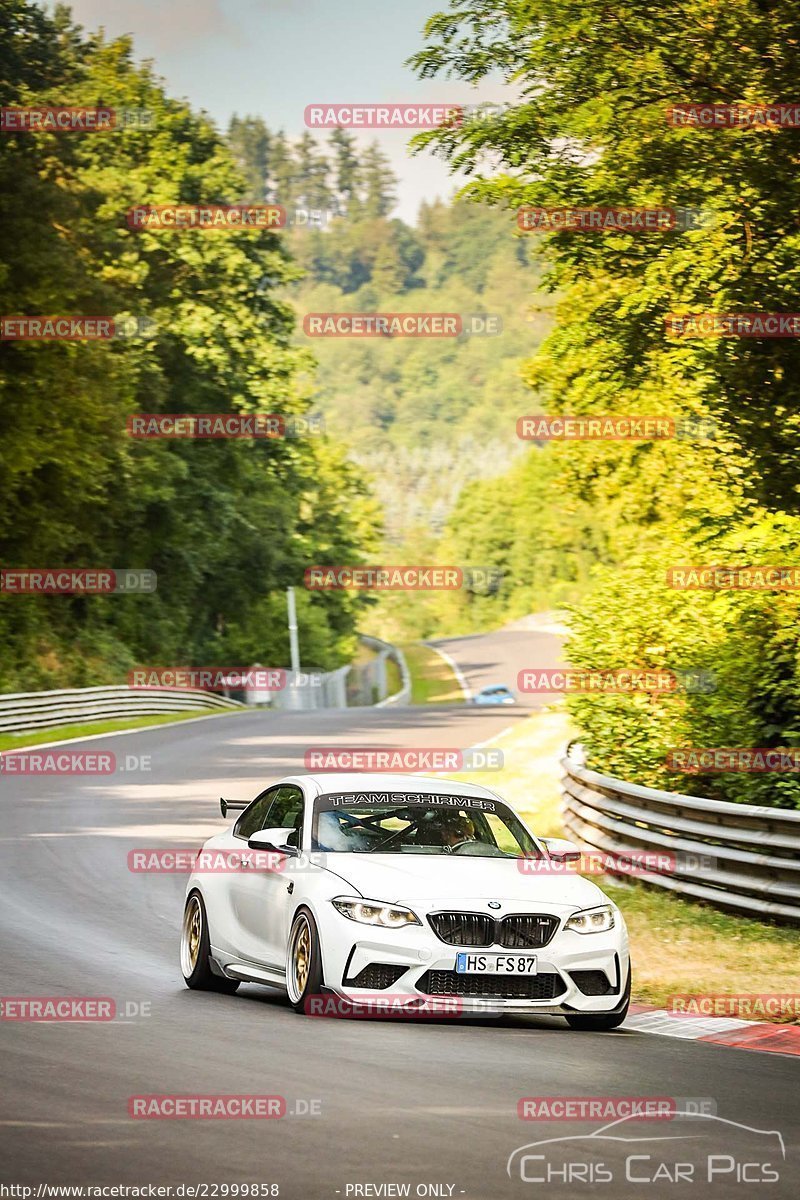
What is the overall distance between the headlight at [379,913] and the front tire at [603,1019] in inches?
48.9

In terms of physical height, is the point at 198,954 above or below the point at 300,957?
below

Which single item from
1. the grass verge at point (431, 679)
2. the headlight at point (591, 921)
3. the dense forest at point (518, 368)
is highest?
the dense forest at point (518, 368)

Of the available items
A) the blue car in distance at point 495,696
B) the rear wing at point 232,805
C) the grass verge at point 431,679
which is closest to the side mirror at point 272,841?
the rear wing at point 232,805

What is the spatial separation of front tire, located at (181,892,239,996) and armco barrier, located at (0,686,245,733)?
26579mm

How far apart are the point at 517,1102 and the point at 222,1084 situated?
1.31 m

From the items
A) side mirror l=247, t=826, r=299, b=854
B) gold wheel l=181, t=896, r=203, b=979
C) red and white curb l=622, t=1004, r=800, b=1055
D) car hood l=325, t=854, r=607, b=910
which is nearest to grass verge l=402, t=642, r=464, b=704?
gold wheel l=181, t=896, r=203, b=979

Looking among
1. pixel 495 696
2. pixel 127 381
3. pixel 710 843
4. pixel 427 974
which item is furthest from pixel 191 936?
pixel 495 696

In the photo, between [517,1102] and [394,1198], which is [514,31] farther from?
[394,1198]

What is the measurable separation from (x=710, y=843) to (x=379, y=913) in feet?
20.2

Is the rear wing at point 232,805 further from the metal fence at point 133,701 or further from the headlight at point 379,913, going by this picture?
the metal fence at point 133,701

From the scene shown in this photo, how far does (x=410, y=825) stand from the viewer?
11117mm

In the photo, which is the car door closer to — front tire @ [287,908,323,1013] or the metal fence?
front tire @ [287,908,323,1013]

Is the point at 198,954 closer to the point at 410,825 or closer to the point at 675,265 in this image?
the point at 410,825

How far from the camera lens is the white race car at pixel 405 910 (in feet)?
32.4
